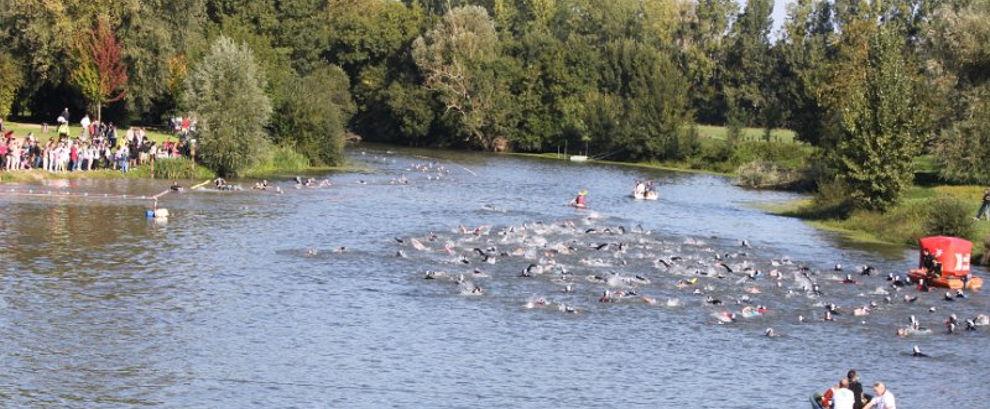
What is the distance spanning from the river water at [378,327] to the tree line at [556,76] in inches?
834

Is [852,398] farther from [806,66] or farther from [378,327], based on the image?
[806,66]

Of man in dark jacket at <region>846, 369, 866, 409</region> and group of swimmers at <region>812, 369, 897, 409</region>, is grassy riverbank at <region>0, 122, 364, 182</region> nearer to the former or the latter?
group of swimmers at <region>812, 369, 897, 409</region>

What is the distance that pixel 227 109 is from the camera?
3425 inches

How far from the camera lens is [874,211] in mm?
75000

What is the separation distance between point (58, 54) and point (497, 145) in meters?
61.6

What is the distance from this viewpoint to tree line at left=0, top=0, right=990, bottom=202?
8662 cm

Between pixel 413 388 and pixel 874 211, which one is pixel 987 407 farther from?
pixel 874 211

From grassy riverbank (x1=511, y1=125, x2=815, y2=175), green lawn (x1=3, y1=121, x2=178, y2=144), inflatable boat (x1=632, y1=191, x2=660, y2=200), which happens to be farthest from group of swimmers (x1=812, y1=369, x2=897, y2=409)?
grassy riverbank (x1=511, y1=125, x2=815, y2=175)

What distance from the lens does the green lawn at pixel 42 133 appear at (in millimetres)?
90562

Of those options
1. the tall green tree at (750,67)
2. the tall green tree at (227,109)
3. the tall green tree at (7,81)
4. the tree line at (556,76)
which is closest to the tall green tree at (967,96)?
the tree line at (556,76)

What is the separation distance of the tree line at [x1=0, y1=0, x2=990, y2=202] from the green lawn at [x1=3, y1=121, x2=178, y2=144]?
172 cm

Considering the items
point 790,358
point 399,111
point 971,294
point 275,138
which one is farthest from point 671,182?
point 790,358

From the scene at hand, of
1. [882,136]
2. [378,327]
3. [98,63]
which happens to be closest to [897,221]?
[882,136]

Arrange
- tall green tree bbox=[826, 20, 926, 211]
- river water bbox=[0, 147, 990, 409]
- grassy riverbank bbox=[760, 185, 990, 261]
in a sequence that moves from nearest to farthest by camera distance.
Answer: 1. river water bbox=[0, 147, 990, 409]
2. grassy riverbank bbox=[760, 185, 990, 261]
3. tall green tree bbox=[826, 20, 926, 211]
